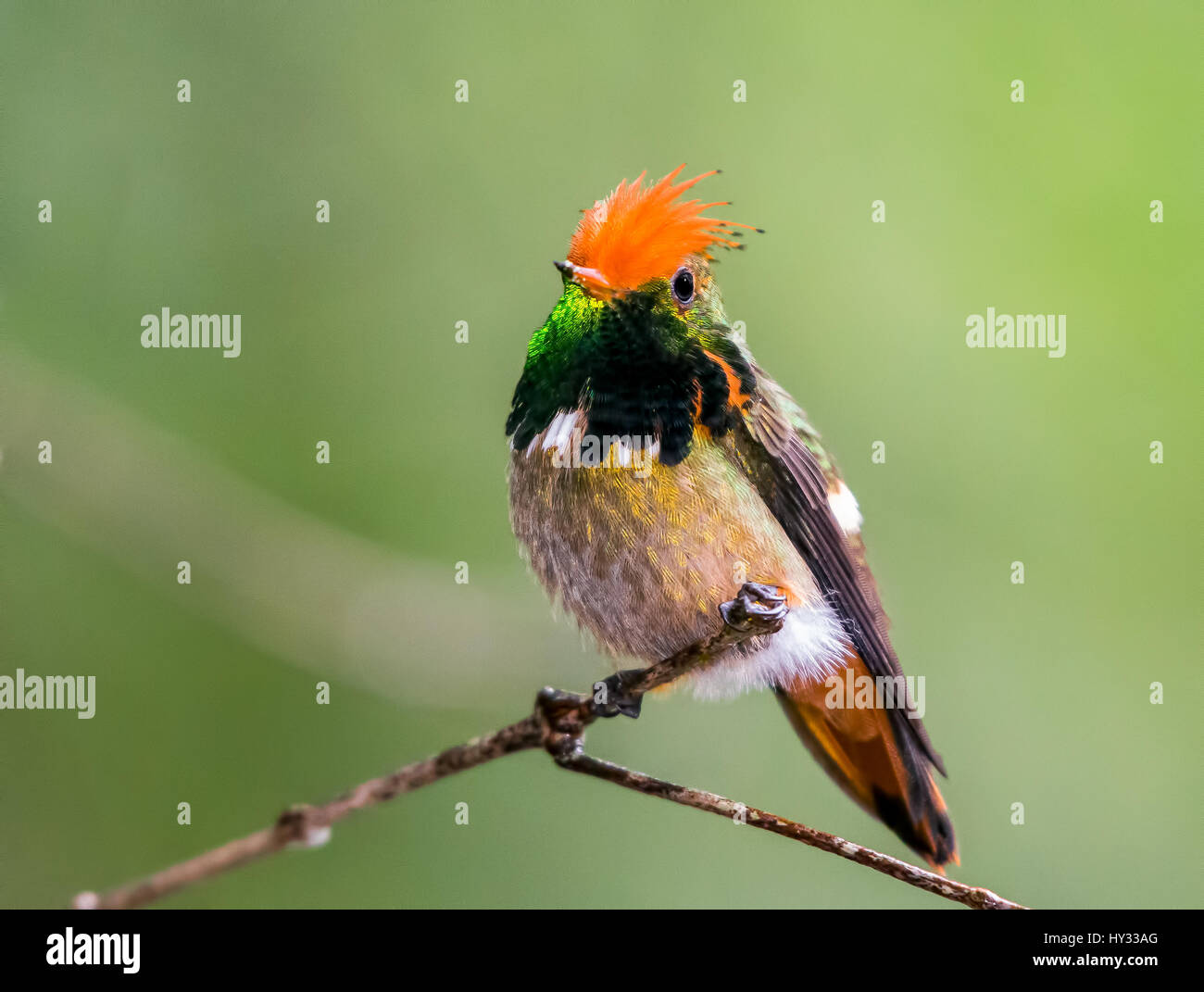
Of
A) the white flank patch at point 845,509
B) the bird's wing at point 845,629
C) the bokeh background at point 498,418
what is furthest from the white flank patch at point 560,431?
the bokeh background at point 498,418

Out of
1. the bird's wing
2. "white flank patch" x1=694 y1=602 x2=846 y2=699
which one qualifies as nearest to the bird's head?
the bird's wing

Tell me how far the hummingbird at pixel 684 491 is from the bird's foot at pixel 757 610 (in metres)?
0.01

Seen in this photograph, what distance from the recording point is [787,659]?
2416mm

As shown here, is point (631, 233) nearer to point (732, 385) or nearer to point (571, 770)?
point (732, 385)

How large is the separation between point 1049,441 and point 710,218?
8.61ft

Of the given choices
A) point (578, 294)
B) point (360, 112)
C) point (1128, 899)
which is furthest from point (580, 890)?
point (360, 112)

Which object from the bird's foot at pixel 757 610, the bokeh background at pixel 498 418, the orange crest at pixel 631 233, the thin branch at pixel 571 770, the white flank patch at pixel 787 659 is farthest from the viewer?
the bokeh background at pixel 498 418

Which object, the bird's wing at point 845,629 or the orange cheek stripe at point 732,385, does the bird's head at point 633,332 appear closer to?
the orange cheek stripe at point 732,385

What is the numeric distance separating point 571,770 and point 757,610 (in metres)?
0.41

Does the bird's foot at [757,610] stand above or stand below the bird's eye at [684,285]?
below

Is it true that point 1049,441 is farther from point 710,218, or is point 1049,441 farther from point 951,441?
point 710,218

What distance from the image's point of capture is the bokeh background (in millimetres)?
3537

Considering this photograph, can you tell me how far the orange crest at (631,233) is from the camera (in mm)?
2057
